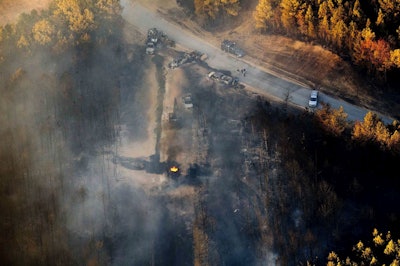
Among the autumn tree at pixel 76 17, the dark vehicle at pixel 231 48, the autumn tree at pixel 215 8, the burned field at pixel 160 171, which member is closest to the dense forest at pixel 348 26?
the autumn tree at pixel 215 8

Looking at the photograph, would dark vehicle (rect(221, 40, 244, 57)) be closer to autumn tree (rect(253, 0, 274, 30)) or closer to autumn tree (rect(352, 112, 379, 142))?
autumn tree (rect(253, 0, 274, 30))

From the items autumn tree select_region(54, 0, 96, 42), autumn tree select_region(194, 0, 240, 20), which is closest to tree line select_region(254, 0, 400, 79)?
autumn tree select_region(194, 0, 240, 20)

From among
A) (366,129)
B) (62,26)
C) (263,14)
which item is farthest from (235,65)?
(62,26)

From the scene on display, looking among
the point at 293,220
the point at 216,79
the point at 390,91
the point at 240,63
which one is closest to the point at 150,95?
the point at 216,79

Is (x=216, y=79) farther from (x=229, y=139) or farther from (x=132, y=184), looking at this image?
(x=132, y=184)

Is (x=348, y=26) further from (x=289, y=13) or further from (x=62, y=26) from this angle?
(x=62, y=26)

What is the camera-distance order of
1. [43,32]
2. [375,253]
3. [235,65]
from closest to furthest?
[375,253], [235,65], [43,32]

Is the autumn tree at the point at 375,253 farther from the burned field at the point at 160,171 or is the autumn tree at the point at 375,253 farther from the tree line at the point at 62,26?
the tree line at the point at 62,26
